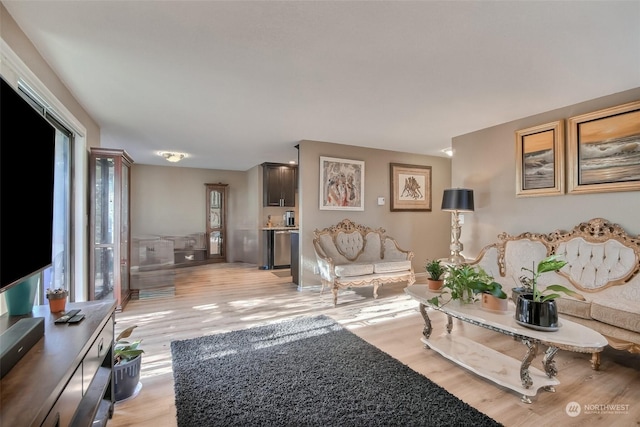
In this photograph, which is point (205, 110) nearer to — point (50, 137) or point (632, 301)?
point (50, 137)

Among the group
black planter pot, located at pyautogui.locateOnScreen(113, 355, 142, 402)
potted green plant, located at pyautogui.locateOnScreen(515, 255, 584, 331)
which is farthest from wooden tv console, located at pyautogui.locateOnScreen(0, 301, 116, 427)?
potted green plant, located at pyautogui.locateOnScreen(515, 255, 584, 331)

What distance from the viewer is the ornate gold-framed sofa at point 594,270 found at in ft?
7.50

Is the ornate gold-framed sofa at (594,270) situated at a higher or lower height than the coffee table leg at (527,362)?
higher

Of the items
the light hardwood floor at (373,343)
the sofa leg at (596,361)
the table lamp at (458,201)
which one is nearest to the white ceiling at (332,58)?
the table lamp at (458,201)

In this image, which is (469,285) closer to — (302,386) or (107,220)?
(302,386)

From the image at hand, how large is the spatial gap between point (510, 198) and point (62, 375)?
4577 mm

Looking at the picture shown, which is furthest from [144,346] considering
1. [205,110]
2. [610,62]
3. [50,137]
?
[610,62]

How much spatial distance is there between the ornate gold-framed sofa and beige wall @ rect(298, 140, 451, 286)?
2.14m

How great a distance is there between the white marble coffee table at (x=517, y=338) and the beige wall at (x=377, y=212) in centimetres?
251

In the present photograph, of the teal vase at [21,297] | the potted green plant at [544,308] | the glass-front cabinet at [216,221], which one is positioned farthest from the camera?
the glass-front cabinet at [216,221]

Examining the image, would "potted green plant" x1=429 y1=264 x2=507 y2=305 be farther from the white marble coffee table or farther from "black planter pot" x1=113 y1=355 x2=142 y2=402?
"black planter pot" x1=113 y1=355 x2=142 y2=402

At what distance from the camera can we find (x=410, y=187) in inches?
231

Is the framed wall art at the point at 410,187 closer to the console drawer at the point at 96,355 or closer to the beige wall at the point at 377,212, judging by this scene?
the beige wall at the point at 377,212

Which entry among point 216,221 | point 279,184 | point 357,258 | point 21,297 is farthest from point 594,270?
point 216,221
